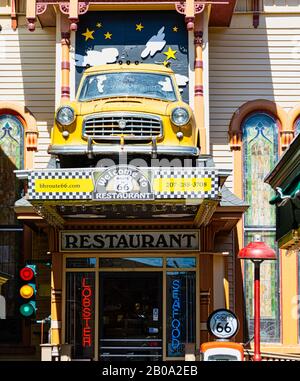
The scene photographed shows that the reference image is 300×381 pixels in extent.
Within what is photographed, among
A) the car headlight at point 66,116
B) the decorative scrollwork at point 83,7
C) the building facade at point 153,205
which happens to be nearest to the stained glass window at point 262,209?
the building facade at point 153,205

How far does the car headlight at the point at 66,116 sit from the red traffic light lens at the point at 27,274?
4.28 metres

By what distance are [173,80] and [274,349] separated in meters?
7.66

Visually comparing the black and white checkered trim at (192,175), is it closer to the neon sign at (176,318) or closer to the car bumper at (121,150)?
the car bumper at (121,150)

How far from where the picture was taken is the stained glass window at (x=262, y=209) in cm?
2381

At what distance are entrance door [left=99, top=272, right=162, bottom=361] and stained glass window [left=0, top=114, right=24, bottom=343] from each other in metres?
3.28

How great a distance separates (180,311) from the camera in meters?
21.6

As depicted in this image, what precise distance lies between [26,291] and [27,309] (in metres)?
0.30

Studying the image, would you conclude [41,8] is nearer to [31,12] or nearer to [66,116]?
[31,12]

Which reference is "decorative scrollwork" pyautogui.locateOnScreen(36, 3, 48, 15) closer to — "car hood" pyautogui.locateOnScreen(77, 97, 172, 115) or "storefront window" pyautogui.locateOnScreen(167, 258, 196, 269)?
"car hood" pyautogui.locateOnScreen(77, 97, 172, 115)

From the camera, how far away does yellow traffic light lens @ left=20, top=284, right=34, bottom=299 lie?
15.0 meters

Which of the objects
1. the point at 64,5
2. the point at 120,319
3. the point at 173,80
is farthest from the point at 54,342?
the point at 64,5

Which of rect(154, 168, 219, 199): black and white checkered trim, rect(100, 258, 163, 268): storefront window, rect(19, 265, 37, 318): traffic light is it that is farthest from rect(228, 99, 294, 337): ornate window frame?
rect(19, 265, 37, 318): traffic light

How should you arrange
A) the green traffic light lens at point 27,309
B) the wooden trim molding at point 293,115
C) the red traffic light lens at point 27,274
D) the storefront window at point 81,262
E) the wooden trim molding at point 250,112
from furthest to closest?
the wooden trim molding at point 293,115 < the wooden trim molding at point 250,112 < the storefront window at point 81,262 < the red traffic light lens at point 27,274 < the green traffic light lens at point 27,309
